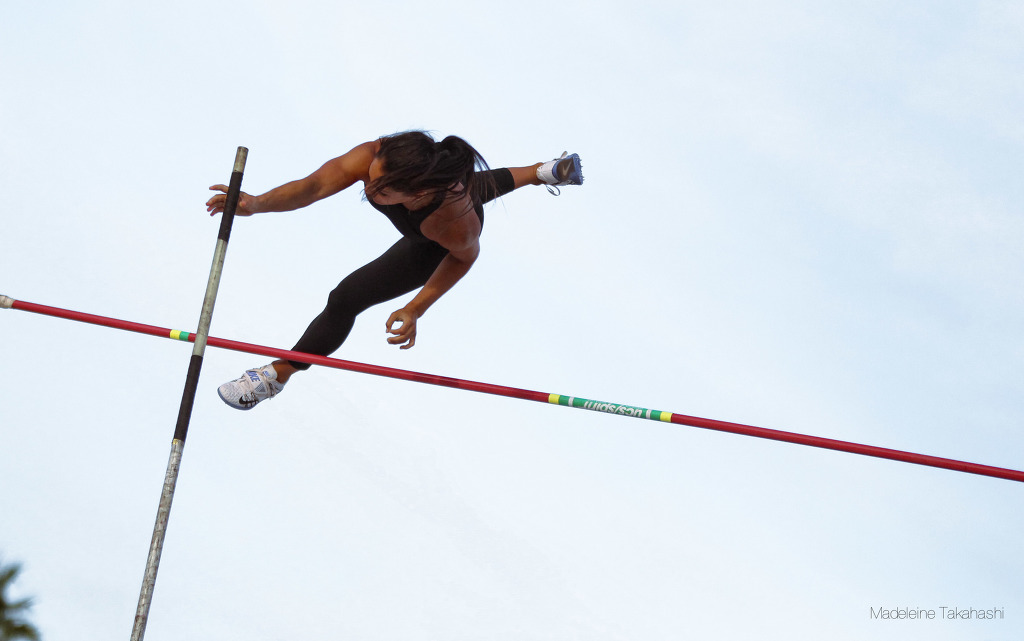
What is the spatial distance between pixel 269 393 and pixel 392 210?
44.2 inches

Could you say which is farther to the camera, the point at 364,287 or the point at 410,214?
the point at 364,287

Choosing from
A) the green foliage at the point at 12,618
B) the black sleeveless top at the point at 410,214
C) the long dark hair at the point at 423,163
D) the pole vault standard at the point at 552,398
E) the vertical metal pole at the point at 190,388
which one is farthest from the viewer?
the green foliage at the point at 12,618

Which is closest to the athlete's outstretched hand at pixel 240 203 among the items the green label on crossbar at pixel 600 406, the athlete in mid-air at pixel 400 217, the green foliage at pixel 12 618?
the athlete in mid-air at pixel 400 217

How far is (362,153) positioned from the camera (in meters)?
4.87

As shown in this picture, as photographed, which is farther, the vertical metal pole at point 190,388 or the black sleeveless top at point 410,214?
the black sleeveless top at point 410,214

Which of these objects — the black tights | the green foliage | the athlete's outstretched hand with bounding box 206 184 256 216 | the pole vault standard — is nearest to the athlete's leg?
the black tights

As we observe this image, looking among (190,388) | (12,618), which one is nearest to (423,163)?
(190,388)

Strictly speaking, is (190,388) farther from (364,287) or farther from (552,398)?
(552,398)

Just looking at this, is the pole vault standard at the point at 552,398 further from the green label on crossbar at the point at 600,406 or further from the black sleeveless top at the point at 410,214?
the black sleeveless top at the point at 410,214

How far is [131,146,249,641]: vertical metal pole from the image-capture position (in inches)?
166

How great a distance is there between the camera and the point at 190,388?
4.57 metres

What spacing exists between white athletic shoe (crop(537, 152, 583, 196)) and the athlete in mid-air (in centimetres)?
21

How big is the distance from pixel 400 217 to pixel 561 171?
→ 1.04 metres

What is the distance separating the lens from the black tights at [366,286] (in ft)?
17.0
